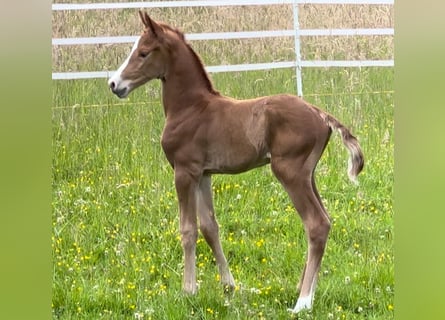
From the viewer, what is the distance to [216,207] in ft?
12.2

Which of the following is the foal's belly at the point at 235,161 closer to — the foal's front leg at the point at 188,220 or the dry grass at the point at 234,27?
the foal's front leg at the point at 188,220

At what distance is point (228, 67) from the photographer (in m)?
3.72

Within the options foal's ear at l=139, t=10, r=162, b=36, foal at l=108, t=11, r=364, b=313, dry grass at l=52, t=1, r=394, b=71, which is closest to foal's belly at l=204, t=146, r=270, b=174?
foal at l=108, t=11, r=364, b=313

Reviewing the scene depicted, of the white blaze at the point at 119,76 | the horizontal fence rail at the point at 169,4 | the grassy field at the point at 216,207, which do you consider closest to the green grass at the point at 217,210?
the grassy field at the point at 216,207

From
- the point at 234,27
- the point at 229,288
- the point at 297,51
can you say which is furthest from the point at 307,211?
the point at 234,27

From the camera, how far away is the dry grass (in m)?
3.70

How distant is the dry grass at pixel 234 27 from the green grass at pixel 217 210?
0.07 m

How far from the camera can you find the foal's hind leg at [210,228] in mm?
3674
